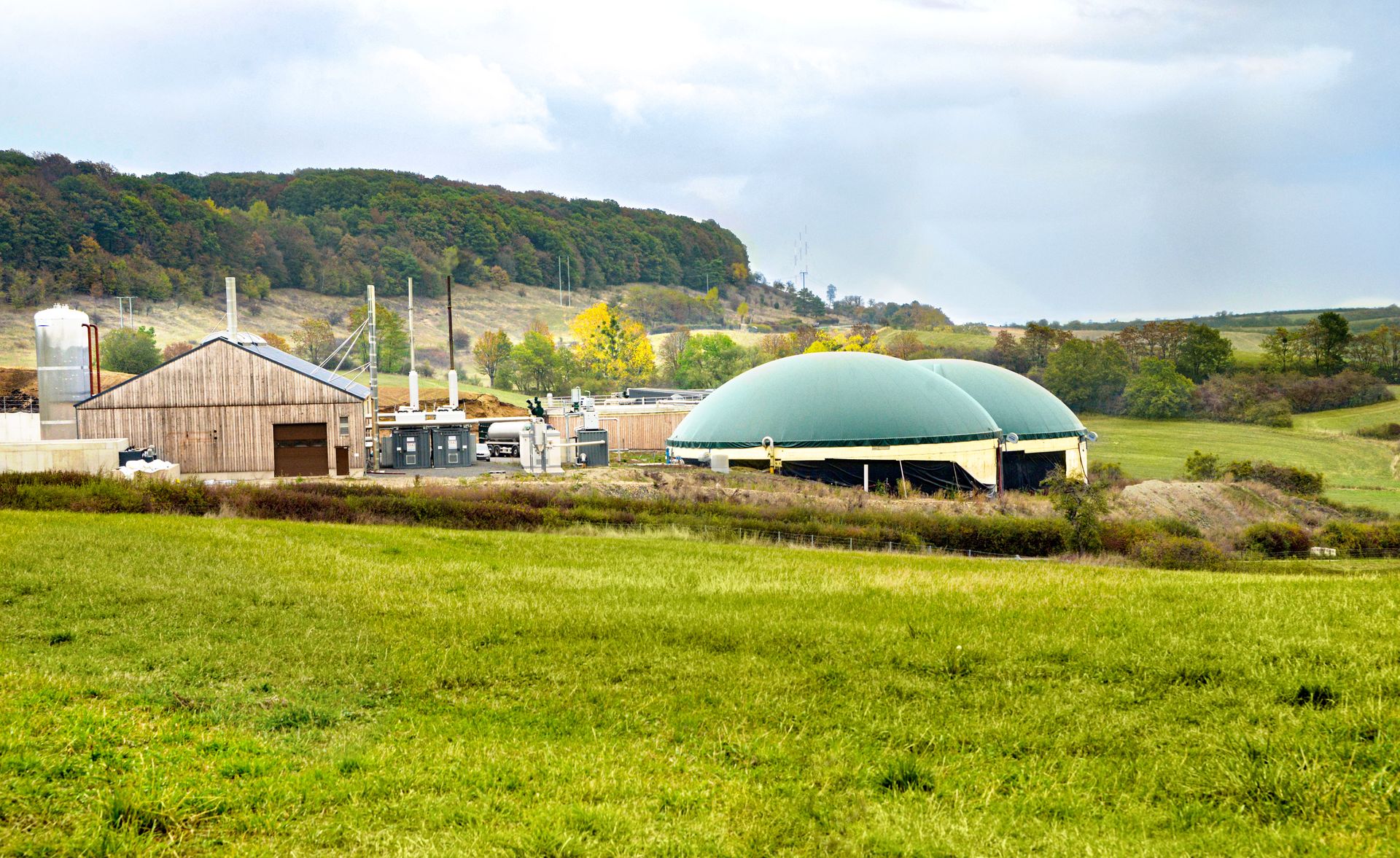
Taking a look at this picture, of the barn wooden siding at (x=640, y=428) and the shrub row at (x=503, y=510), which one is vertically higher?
the barn wooden siding at (x=640, y=428)

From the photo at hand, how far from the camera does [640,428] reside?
6419 centimetres

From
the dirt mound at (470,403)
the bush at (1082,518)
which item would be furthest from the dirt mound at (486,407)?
the bush at (1082,518)

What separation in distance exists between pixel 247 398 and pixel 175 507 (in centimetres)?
2108

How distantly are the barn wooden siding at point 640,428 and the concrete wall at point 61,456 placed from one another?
30105 mm

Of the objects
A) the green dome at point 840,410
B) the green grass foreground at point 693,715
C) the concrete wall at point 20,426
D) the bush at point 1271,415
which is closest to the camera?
Answer: the green grass foreground at point 693,715

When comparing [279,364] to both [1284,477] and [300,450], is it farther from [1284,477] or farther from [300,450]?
[1284,477]

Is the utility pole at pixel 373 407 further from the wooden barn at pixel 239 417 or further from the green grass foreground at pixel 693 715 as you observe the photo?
the green grass foreground at pixel 693 715

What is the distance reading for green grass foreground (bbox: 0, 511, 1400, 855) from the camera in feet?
19.9

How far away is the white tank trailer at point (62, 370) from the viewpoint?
4019 centimetres

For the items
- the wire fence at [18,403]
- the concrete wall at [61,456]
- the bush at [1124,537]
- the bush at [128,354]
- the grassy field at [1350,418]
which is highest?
the bush at [128,354]

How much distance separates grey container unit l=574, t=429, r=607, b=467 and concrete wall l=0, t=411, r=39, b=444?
2174cm

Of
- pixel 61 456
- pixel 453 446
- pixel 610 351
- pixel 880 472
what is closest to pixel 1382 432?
pixel 880 472

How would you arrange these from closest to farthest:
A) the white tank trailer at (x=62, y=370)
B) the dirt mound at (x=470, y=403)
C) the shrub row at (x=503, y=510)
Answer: the shrub row at (x=503, y=510), the white tank trailer at (x=62, y=370), the dirt mound at (x=470, y=403)

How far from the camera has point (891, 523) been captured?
102 feet
